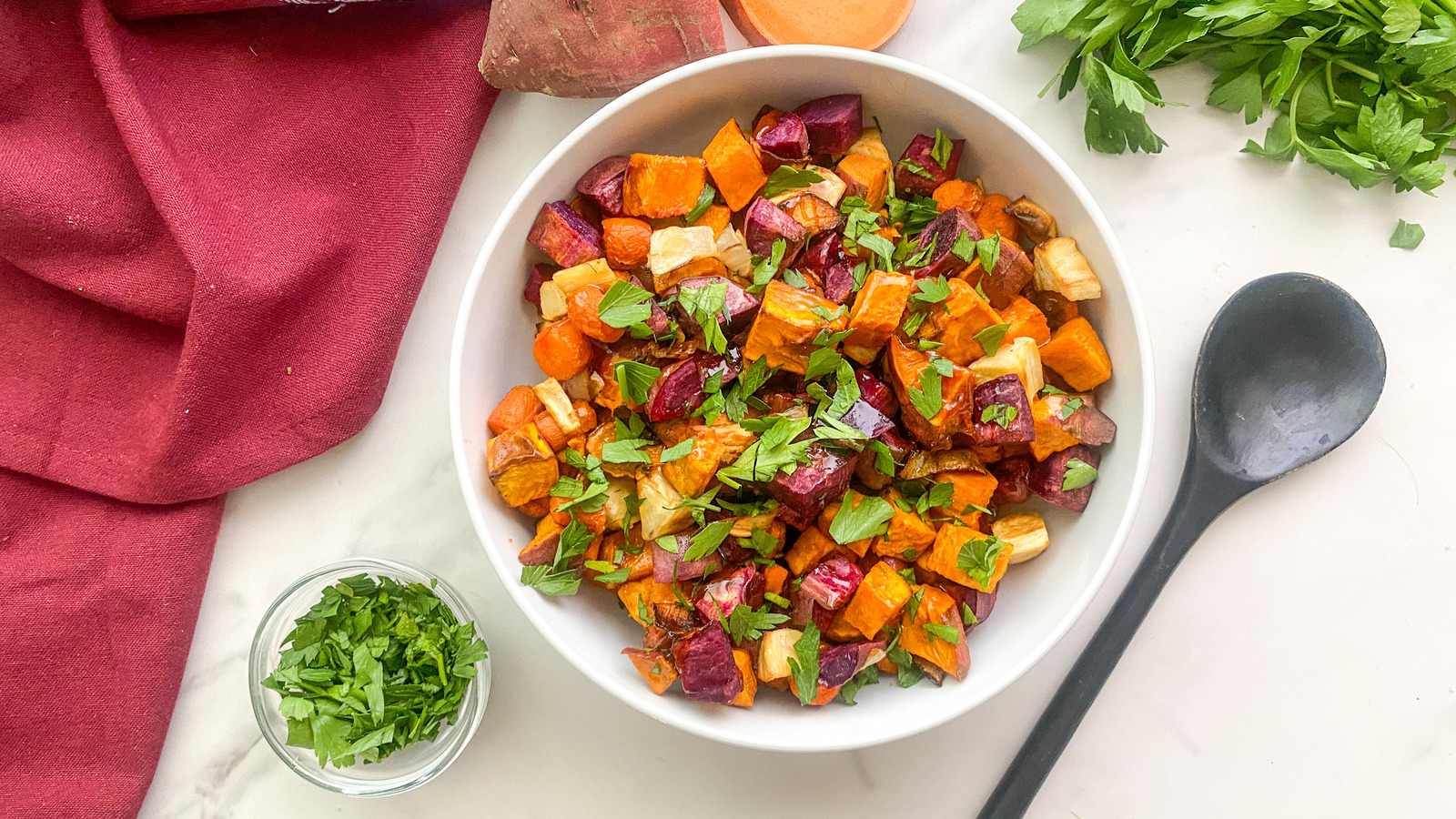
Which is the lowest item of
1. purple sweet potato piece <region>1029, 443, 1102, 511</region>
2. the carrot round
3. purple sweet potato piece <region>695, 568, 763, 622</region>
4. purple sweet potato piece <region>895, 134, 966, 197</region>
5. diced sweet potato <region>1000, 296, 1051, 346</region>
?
purple sweet potato piece <region>695, 568, 763, 622</region>

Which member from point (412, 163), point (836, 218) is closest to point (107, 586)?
point (412, 163)

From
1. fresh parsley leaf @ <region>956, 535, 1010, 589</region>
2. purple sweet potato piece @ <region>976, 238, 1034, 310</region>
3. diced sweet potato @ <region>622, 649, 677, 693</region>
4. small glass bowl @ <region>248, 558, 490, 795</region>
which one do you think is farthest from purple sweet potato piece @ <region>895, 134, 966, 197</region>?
small glass bowl @ <region>248, 558, 490, 795</region>

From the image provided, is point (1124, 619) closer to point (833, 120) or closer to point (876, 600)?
point (876, 600)

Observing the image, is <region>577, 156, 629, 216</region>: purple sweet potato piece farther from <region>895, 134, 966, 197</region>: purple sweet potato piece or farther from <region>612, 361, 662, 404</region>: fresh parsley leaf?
<region>895, 134, 966, 197</region>: purple sweet potato piece

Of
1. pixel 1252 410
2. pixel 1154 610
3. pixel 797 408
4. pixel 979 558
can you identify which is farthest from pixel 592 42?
pixel 1154 610

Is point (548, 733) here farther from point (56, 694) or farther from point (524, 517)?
point (56, 694)
